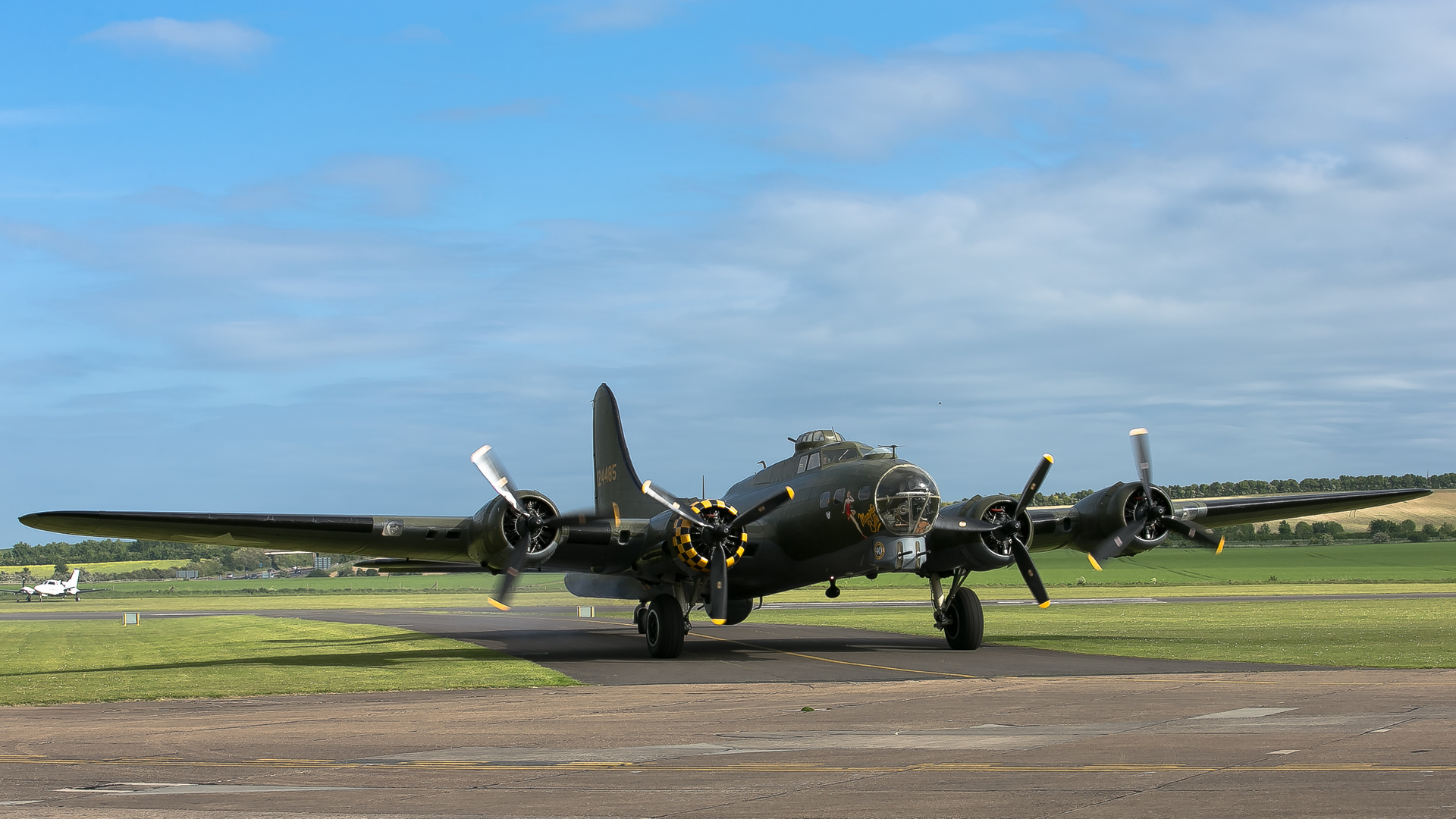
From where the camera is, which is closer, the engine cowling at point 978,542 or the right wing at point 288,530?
the right wing at point 288,530

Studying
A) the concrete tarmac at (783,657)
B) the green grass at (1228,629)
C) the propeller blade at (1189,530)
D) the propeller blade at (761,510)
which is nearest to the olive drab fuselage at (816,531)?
the propeller blade at (761,510)

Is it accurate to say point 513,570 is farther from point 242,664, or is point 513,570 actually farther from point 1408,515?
point 1408,515

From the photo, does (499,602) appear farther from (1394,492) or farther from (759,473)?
(1394,492)

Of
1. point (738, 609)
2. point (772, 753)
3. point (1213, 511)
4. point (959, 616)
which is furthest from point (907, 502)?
point (772, 753)

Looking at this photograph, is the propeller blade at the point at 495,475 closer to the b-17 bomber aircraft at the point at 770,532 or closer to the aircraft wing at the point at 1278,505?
the b-17 bomber aircraft at the point at 770,532

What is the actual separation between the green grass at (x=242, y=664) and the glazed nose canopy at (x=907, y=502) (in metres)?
7.41

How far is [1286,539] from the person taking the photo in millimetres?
147625

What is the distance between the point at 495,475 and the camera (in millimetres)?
24812

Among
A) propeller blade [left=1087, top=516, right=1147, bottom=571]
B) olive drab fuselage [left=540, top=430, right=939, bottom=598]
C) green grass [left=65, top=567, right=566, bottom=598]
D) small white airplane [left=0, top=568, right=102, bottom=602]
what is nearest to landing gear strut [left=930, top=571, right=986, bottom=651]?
olive drab fuselage [left=540, top=430, right=939, bottom=598]

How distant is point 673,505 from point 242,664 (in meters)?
10.3

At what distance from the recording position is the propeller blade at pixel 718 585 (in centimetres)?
2477

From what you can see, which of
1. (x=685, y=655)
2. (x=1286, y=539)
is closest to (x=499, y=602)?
(x=685, y=655)

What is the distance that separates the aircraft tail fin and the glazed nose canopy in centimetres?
1071

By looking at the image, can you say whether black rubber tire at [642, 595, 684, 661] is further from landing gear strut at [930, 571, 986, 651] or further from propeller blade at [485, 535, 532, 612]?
landing gear strut at [930, 571, 986, 651]
